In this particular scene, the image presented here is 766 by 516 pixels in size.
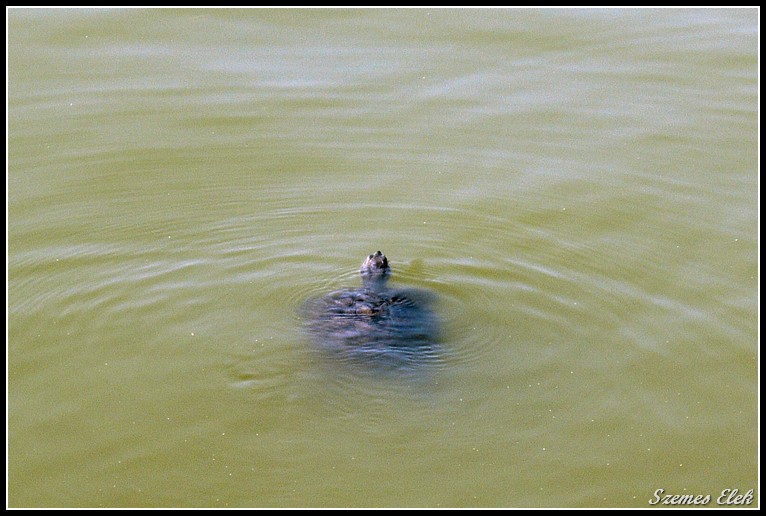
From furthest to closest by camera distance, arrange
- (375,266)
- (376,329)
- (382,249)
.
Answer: (382,249) < (375,266) < (376,329)

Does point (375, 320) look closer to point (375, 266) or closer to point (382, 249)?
point (375, 266)

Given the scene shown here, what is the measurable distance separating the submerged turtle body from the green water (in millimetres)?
144

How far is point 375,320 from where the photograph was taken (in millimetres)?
6980

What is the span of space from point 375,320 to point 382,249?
117cm

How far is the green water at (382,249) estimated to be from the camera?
20.1ft

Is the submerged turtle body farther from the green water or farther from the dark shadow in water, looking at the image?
the green water

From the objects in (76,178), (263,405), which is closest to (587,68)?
(76,178)

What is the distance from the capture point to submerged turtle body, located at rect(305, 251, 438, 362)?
6.80 meters

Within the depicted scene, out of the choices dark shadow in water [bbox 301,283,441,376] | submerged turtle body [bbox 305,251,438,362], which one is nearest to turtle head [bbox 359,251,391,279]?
submerged turtle body [bbox 305,251,438,362]

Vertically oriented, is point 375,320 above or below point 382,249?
below

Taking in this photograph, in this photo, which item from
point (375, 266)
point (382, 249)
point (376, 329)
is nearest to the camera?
point (376, 329)

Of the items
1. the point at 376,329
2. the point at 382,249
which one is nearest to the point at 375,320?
the point at 376,329

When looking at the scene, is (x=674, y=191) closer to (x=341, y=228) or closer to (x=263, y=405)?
(x=341, y=228)

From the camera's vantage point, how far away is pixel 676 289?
759cm
